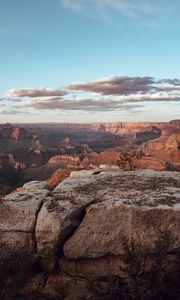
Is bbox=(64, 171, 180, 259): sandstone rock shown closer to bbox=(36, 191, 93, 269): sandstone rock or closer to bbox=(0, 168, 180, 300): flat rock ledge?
bbox=(0, 168, 180, 300): flat rock ledge

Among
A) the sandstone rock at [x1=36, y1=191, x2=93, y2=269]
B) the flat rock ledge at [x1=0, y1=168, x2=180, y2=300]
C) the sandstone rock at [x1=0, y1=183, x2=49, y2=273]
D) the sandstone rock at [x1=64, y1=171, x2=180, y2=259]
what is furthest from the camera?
the sandstone rock at [x1=36, y1=191, x2=93, y2=269]

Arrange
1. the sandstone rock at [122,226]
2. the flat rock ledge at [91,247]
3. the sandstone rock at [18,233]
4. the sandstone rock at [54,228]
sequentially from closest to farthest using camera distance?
the flat rock ledge at [91,247], the sandstone rock at [18,233], the sandstone rock at [122,226], the sandstone rock at [54,228]

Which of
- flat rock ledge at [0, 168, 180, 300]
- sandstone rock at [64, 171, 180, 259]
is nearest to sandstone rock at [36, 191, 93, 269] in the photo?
flat rock ledge at [0, 168, 180, 300]

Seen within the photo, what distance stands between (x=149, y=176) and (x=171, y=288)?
8.24 m

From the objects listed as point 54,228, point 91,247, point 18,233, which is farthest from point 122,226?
point 18,233

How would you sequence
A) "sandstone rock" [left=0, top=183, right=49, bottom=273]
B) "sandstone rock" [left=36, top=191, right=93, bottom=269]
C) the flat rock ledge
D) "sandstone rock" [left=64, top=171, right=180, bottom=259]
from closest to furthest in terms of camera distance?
the flat rock ledge → "sandstone rock" [left=0, top=183, right=49, bottom=273] → "sandstone rock" [left=64, top=171, right=180, bottom=259] → "sandstone rock" [left=36, top=191, right=93, bottom=269]

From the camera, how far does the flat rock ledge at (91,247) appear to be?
12805 mm

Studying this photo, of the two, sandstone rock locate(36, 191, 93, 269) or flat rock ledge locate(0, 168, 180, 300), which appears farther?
sandstone rock locate(36, 191, 93, 269)

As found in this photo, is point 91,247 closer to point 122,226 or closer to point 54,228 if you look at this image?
point 122,226

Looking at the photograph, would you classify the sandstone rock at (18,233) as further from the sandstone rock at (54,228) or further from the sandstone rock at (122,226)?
the sandstone rock at (122,226)

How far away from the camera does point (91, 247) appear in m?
14.5

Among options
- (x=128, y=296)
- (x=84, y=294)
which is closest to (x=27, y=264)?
(x=84, y=294)

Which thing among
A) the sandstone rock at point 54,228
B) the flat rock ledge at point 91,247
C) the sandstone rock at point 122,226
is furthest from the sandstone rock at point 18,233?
the sandstone rock at point 122,226

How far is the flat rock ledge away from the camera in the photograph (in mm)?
12805
